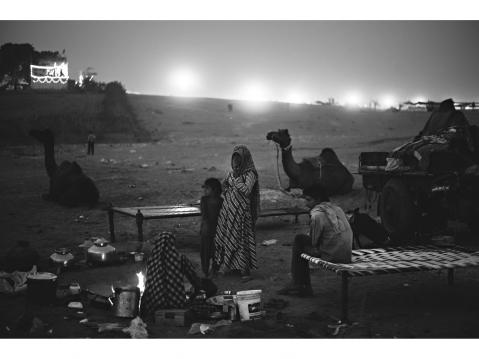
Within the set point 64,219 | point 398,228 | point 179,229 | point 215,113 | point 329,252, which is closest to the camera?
point 329,252

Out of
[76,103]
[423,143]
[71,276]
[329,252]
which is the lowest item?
[71,276]

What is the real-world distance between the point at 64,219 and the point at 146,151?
13859mm

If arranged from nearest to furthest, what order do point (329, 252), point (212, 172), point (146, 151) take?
point (329, 252)
point (212, 172)
point (146, 151)

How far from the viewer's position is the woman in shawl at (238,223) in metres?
7.38

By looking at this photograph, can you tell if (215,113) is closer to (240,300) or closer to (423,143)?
(423,143)

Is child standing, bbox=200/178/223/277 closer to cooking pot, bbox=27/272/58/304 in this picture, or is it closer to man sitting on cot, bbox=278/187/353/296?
man sitting on cot, bbox=278/187/353/296

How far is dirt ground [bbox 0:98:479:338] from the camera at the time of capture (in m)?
5.31

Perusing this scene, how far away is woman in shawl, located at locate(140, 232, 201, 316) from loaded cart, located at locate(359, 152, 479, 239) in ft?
14.4

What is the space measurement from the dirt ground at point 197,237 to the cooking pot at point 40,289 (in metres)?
0.14

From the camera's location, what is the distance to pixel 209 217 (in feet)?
24.7

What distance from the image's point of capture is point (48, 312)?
580 centimetres

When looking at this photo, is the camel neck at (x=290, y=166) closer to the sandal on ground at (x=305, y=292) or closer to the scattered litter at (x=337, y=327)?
the sandal on ground at (x=305, y=292)

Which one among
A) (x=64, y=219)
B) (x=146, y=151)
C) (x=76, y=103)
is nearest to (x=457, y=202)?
(x=64, y=219)

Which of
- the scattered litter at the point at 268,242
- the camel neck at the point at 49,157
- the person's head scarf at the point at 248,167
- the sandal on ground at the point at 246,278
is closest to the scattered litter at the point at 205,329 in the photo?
the sandal on ground at the point at 246,278
